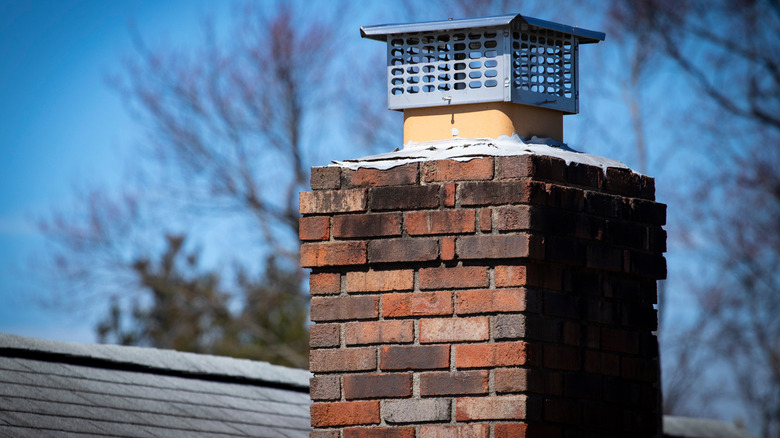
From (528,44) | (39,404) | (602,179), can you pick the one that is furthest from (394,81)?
(39,404)

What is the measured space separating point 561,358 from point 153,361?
357 cm

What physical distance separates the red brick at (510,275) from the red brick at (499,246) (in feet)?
0.13

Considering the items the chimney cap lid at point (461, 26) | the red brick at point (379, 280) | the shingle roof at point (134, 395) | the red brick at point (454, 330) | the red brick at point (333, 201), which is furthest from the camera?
the shingle roof at point (134, 395)

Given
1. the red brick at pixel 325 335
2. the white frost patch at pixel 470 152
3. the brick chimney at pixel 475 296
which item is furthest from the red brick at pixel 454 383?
the white frost patch at pixel 470 152

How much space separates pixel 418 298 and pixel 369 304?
6.8 inches

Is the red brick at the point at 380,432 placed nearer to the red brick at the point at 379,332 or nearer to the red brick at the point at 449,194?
the red brick at the point at 379,332

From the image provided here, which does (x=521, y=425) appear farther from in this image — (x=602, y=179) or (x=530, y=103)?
(x=530, y=103)

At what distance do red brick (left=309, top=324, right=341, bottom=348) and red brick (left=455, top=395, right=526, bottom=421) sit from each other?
1.55 ft

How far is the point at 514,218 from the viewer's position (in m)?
3.15

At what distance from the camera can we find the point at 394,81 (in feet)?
12.0

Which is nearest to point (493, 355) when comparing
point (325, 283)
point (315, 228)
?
point (325, 283)

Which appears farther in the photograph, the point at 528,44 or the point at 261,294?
the point at 261,294

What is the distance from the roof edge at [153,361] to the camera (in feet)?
17.9

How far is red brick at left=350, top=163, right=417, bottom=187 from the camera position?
3.33 meters
